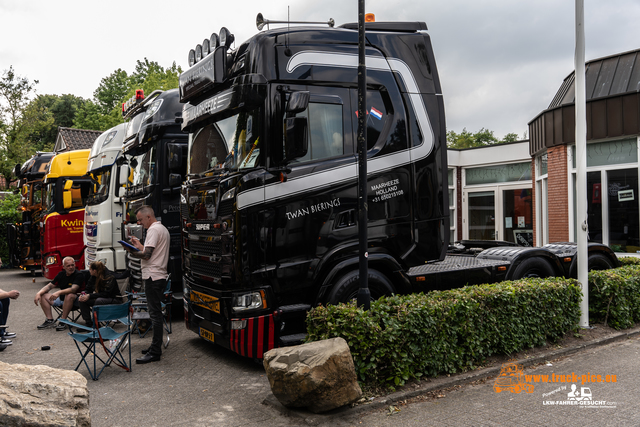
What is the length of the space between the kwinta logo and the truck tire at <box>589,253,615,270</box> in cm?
389

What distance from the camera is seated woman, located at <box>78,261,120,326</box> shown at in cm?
820

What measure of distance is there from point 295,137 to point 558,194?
379 inches

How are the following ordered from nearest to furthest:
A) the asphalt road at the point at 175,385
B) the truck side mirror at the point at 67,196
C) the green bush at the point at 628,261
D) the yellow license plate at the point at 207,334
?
the asphalt road at the point at 175,385, the yellow license plate at the point at 207,334, the green bush at the point at 628,261, the truck side mirror at the point at 67,196

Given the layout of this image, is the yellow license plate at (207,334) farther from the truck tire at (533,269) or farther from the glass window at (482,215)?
the glass window at (482,215)

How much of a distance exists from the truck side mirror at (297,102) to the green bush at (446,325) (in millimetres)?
2091

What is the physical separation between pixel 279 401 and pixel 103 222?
23.4ft

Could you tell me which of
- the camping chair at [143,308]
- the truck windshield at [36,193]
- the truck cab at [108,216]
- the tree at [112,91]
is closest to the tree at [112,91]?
the tree at [112,91]

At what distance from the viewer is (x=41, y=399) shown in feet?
11.0

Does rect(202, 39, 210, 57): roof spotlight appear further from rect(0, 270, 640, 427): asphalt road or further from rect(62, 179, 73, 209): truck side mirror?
rect(62, 179, 73, 209): truck side mirror

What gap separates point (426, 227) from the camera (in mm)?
6531

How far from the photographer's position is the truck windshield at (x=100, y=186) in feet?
35.4

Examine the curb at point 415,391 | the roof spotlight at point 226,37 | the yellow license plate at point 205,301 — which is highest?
the roof spotlight at point 226,37

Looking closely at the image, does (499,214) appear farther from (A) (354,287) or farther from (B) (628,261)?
(A) (354,287)

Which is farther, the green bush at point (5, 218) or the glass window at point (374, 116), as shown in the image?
the green bush at point (5, 218)
